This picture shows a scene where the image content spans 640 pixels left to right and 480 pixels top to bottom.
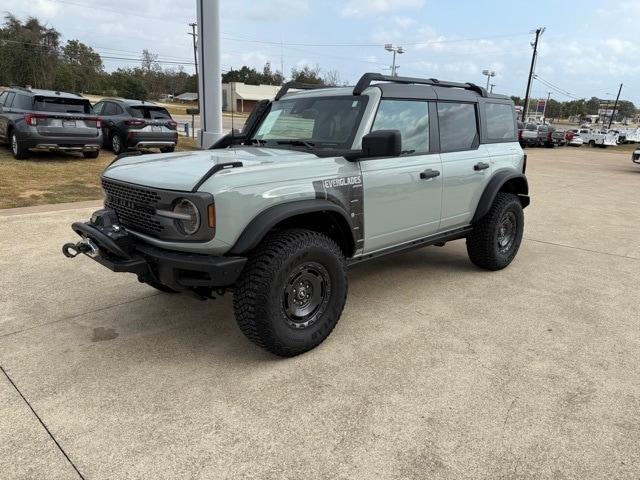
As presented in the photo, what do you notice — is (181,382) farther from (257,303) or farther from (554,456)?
(554,456)

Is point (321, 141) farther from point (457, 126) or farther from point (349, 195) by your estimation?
point (457, 126)

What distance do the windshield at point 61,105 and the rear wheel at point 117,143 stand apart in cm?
140

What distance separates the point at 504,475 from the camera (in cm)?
231

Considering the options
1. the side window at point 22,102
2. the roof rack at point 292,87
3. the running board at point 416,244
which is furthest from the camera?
the side window at point 22,102

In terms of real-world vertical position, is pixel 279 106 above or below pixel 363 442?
above

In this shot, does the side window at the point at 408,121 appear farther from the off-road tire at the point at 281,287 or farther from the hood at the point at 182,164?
the off-road tire at the point at 281,287

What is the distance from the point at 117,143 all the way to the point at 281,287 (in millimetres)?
11756

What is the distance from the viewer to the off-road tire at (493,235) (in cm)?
495

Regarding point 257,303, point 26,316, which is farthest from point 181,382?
point 26,316

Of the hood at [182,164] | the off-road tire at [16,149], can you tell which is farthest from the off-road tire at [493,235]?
the off-road tire at [16,149]

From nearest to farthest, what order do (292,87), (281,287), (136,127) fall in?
(281,287)
(292,87)
(136,127)

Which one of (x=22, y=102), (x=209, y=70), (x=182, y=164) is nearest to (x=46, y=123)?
(x=22, y=102)

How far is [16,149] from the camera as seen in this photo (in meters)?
10.9

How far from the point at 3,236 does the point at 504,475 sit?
19.8ft
